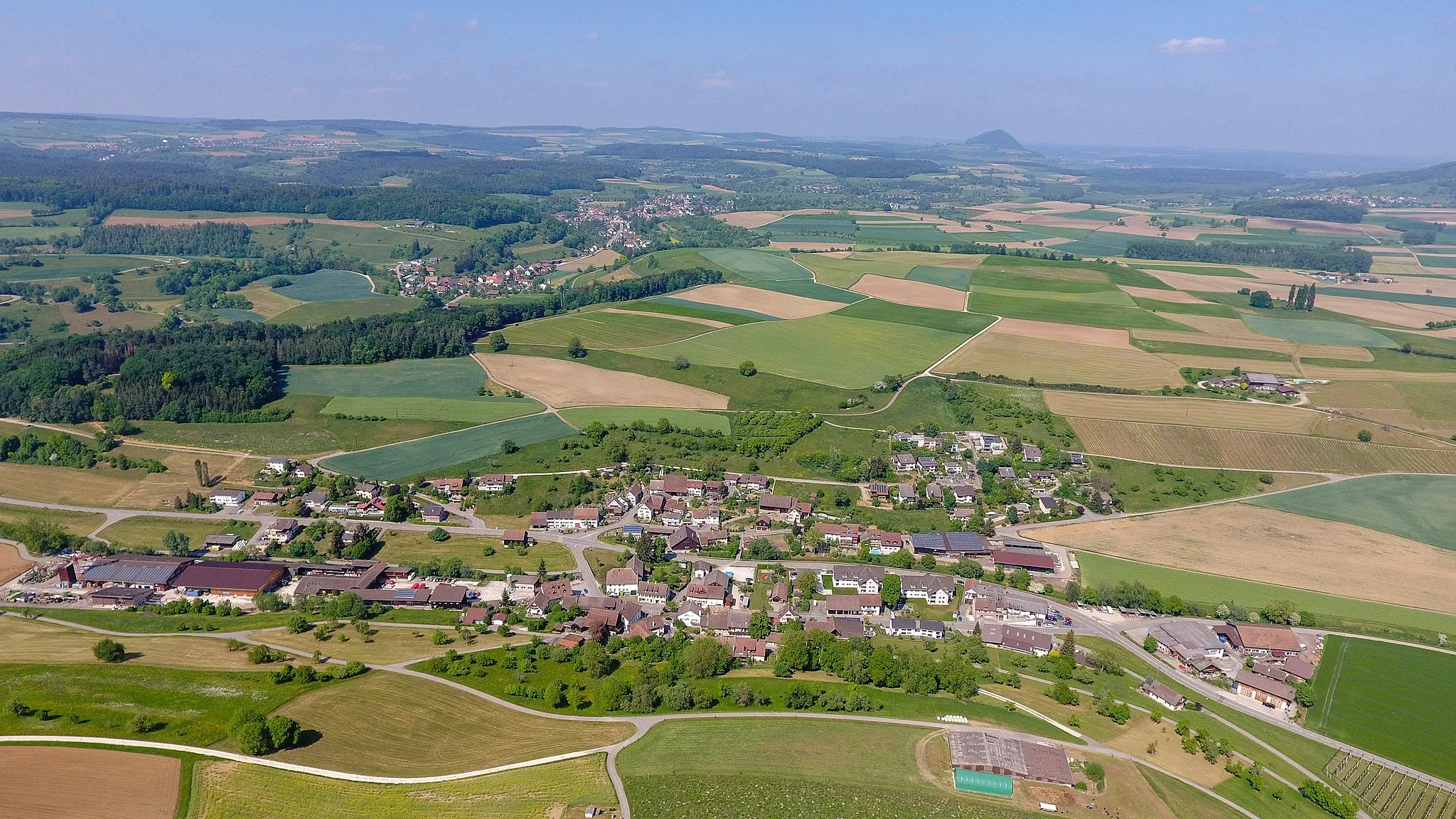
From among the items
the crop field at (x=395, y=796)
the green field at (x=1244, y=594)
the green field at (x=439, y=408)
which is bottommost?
the crop field at (x=395, y=796)

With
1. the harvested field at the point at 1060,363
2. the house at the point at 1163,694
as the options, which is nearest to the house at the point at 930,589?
the house at the point at 1163,694

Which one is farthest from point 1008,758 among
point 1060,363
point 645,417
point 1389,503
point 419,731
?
point 1060,363

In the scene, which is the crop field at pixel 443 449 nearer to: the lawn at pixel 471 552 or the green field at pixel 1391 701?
the lawn at pixel 471 552

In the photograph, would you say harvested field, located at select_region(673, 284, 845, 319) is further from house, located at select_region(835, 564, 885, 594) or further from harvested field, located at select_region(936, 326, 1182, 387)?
house, located at select_region(835, 564, 885, 594)

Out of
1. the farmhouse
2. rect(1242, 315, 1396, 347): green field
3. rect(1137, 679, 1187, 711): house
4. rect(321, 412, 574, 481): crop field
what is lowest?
rect(1137, 679, 1187, 711): house

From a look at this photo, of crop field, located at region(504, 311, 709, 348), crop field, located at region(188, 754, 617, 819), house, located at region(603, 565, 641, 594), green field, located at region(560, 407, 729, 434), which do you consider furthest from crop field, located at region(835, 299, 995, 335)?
crop field, located at region(188, 754, 617, 819)

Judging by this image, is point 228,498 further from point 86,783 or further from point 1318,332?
point 1318,332
